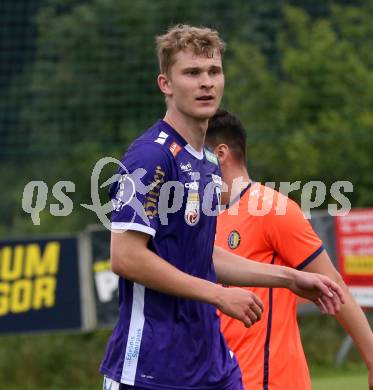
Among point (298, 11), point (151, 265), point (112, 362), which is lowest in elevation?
point (112, 362)

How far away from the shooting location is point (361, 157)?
14.6 metres

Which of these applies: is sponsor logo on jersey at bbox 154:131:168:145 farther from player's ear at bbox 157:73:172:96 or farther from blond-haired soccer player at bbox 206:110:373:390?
blond-haired soccer player at bbox 206:110:373:390

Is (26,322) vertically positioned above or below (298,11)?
below

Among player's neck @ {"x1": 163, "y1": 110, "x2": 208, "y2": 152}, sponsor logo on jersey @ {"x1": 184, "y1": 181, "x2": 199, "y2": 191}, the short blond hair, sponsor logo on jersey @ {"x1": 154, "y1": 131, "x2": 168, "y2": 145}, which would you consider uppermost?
the short blond hair

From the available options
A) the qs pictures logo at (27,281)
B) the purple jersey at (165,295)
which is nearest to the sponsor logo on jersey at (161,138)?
the purple jersey at (165,295)

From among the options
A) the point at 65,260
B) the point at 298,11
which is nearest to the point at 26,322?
the point at 65,260

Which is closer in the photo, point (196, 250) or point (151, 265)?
point (151, 265)

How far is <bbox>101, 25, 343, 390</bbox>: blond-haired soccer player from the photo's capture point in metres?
3.86

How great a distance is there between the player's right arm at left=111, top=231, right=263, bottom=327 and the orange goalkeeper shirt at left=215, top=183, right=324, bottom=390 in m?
1.22

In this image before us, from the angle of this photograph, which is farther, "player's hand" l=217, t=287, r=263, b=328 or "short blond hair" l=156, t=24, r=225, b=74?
"short blond hair" l=156, t=24, r=225, b=74

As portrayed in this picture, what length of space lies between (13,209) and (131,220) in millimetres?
13008

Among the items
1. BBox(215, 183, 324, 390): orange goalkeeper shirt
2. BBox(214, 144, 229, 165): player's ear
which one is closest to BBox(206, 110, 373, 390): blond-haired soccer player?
BBox(215, 183, 324, 390): orange goalkeeper shirt

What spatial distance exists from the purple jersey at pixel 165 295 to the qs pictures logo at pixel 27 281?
6.50 meters

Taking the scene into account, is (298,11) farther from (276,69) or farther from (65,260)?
(65,260)
